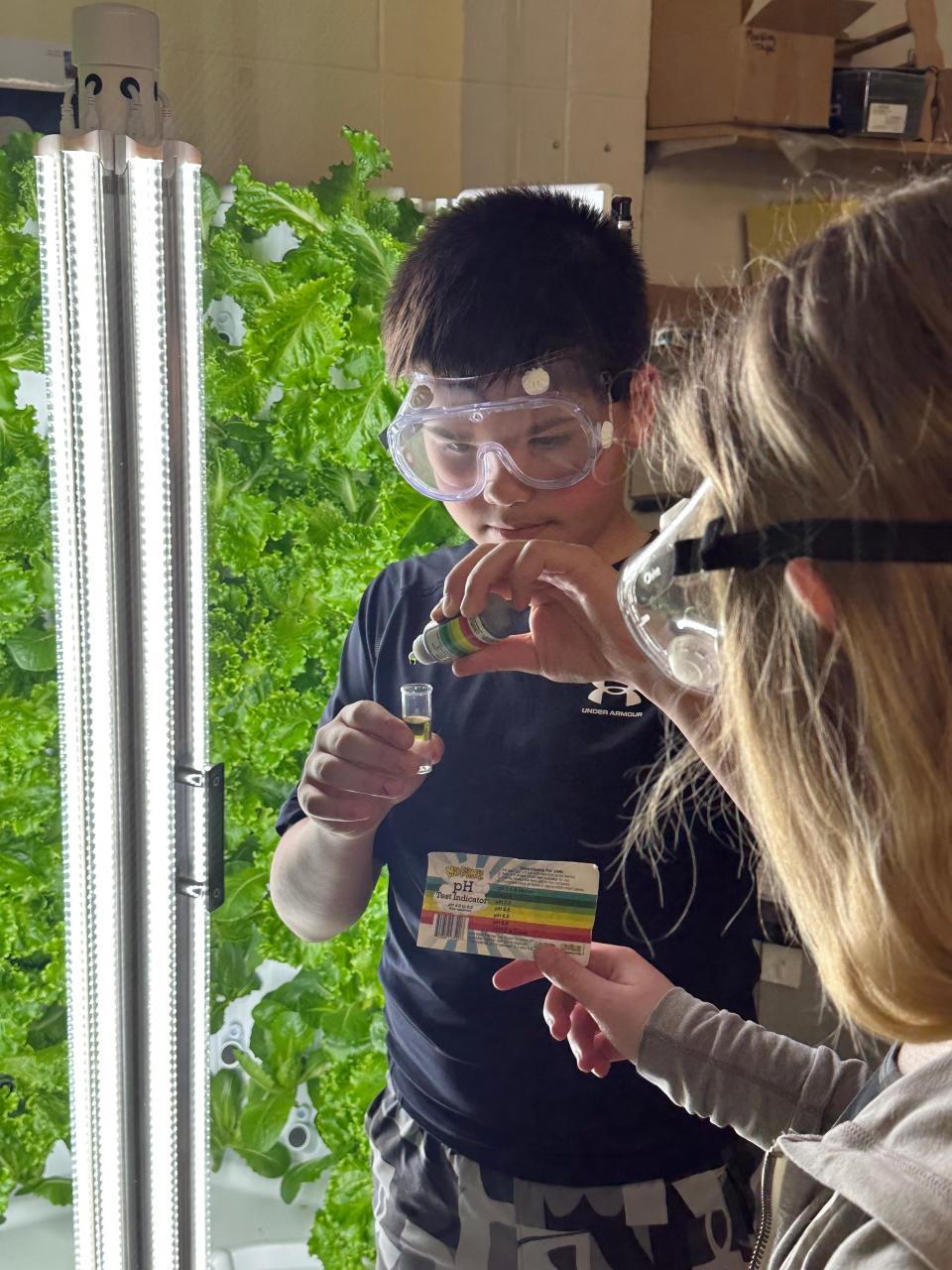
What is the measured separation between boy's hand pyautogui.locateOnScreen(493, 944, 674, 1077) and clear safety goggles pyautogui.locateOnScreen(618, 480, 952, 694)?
0.34 meters

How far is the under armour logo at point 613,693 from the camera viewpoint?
4.18ft

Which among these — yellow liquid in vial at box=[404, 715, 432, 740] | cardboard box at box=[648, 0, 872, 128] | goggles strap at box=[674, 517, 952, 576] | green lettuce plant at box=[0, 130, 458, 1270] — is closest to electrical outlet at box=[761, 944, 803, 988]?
green lettuce plant at box=[0, 130, 458, 1270]

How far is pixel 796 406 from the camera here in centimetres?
68

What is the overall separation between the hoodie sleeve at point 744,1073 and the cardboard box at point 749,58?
6.31 ft

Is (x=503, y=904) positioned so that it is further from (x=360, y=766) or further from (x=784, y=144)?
(x=784, y=144)

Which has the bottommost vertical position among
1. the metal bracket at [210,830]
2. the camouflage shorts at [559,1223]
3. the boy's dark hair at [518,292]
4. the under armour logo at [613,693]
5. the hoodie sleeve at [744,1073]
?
the camouflage shorts at [559,1223]

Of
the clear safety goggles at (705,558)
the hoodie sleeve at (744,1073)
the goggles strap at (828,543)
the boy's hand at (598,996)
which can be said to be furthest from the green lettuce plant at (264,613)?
the goggles strap at (828,543)

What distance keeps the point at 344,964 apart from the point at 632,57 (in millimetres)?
1847

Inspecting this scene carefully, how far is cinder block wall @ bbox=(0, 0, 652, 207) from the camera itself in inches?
71.7

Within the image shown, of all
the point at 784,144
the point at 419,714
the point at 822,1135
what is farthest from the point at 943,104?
the point at 822,1135

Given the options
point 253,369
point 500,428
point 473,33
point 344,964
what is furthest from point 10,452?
point 473,33

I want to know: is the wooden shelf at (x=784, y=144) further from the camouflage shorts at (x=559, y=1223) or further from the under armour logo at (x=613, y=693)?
the camouflage shorts at (x=559, y=1223)

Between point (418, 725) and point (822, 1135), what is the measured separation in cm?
58

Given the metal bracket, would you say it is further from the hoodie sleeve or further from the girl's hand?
the hoodie sleeve
